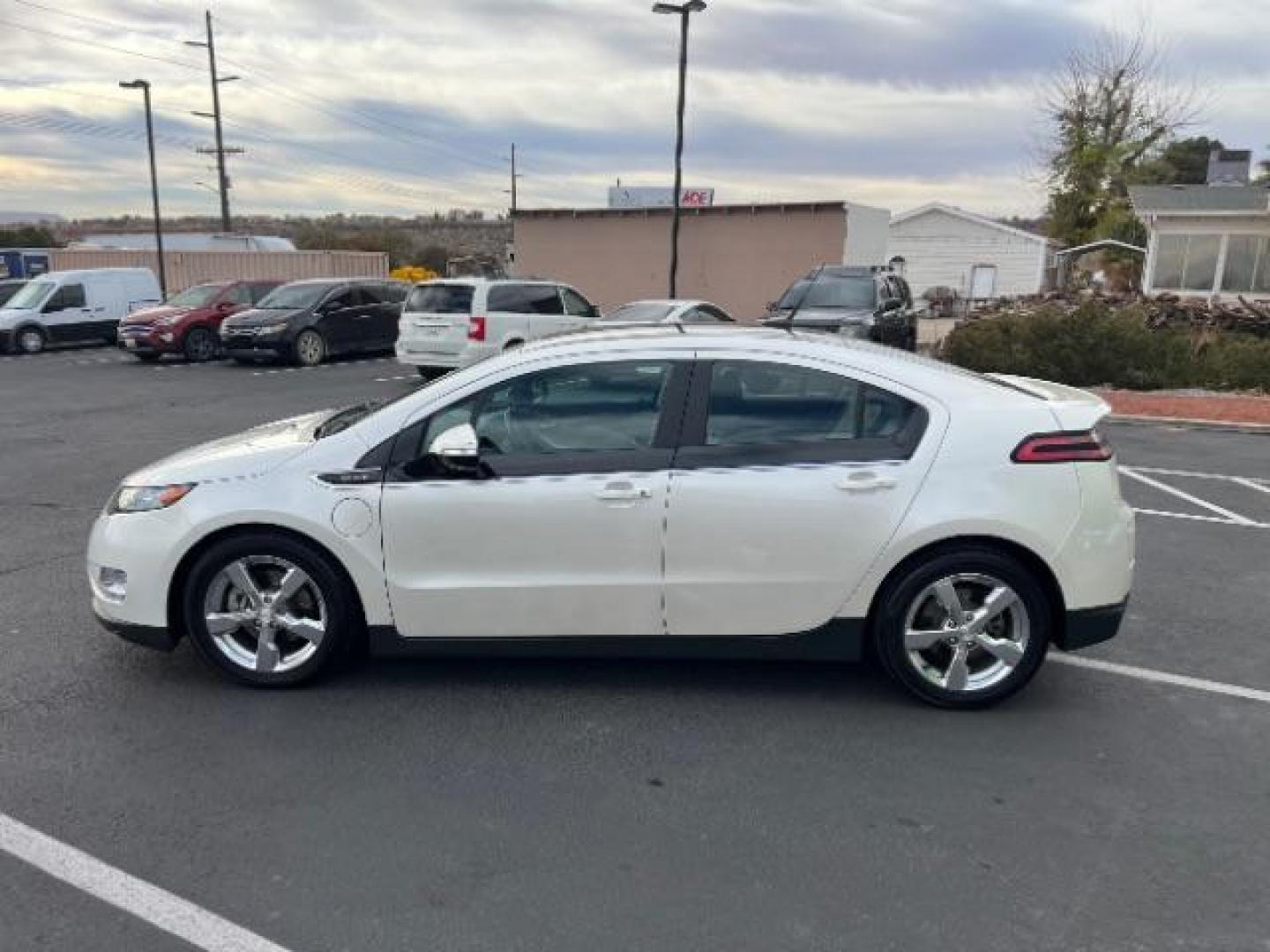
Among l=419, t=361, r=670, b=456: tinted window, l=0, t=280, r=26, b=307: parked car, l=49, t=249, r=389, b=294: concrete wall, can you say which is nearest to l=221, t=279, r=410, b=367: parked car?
l=0, t=280, r=26, b=307: parked car

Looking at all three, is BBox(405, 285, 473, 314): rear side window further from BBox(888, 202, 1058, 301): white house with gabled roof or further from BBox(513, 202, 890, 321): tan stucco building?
BBox(888, 202, 1058, 301): white house with gabled roof

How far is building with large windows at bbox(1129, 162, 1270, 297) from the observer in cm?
2328

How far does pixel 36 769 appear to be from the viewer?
136 inches

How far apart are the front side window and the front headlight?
2098 mm

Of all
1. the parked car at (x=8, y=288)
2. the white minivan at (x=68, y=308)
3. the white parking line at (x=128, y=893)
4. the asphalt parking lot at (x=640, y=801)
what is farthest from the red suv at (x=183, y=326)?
the white parking line at (x=128, y=893)

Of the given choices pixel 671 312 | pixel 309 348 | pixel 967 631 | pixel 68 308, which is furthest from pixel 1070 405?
pixel 68 308

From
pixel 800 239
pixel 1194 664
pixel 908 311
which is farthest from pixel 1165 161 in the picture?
pixel 1194 664

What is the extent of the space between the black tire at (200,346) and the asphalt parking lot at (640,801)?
15.9m

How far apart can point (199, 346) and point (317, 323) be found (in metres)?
2.66

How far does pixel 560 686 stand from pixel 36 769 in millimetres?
1963

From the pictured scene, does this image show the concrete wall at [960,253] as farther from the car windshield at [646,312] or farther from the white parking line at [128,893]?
the white parking line at [128,893]

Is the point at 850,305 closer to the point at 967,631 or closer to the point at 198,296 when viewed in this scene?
the point at 967,631

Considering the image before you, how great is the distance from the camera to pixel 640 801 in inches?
129

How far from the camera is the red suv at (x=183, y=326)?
1911 centimetres
